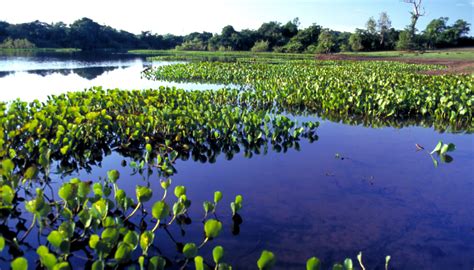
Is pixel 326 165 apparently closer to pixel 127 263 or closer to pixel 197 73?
pixel 127 263

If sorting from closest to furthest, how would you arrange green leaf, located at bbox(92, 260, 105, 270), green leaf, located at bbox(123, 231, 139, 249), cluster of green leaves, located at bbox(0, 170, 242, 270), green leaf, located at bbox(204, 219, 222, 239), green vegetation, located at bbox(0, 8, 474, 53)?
green leaf, located at bbox(92, 260, 105, 270) → cluster of green leaves, located at bbox(0, 170, 242, 270) → green leaf, located at bbox(123, 231, 139, 249) → green leaf, located at bbox(204, 219, 222, 239) → green vegetation, located at bbox(0, 8, 474, 53)

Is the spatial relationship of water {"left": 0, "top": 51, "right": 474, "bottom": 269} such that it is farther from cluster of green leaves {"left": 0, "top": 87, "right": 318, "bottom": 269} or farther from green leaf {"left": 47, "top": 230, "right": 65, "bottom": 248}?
green leaf {"left": 47, "top": 230, "right": 65, "bottom": 248}

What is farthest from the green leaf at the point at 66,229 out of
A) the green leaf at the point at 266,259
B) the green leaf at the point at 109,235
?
the green leaf at the point at 266,259

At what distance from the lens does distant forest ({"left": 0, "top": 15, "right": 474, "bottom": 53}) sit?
143ft

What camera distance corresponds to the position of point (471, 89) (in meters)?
8.35

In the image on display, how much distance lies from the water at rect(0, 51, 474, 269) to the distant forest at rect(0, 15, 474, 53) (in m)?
37.7

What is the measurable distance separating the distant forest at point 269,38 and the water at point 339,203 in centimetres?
3767

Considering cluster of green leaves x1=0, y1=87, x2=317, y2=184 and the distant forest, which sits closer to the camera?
cluster of green leaves x1=0, y1=87, x2=317, y2=184

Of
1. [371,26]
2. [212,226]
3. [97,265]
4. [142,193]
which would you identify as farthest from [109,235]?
[371,26]

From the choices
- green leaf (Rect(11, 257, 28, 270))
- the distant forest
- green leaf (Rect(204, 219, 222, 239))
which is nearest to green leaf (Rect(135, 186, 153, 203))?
green leaf (Rect(204, 219, 222, 239))

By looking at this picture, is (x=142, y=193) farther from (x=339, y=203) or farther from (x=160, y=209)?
(x=339, y=203)

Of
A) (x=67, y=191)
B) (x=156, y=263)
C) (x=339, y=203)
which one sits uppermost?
(x=67, y=191)

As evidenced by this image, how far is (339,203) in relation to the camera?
3.47 meters

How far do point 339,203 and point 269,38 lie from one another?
51747mm
